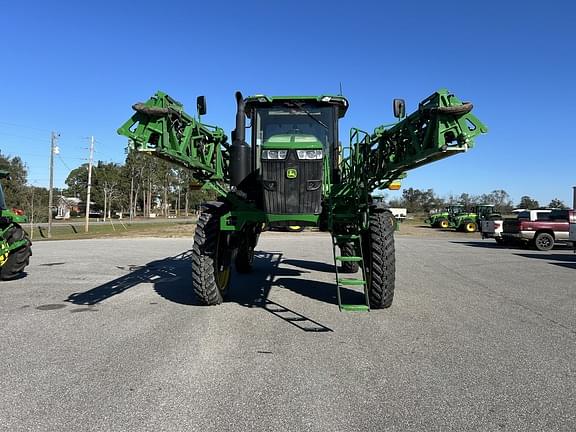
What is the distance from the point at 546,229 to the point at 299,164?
17.9 m

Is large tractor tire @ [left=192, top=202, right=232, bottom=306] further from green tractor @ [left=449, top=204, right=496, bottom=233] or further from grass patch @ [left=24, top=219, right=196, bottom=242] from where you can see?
green tractor @ [left=449, top=204, right=496, bottom=233]

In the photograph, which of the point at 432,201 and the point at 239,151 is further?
the point at 432,201

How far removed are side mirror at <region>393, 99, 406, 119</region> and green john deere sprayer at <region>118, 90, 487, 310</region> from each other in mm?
14

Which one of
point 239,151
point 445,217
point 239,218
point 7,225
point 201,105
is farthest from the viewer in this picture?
point 445,217

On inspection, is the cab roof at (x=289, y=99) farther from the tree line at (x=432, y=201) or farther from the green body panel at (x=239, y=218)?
the tree line at (x=432, y=201)

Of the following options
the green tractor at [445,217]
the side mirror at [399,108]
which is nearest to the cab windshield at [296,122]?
the side mirror at [399,108]

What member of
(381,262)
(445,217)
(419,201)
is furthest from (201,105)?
(419,201)

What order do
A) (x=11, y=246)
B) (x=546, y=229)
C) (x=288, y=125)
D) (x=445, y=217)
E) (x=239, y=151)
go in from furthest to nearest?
(x=445, y=217), (x=546, y=229), (x=11, y=246), (x=288, y=125), (x=239, y=151)

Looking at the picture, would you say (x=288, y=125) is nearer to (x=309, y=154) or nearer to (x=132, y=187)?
(x=309, y=154)

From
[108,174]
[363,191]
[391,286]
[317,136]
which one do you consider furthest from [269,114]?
[108,174]

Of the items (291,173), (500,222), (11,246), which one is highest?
(291,173)

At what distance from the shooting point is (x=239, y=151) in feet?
24.6

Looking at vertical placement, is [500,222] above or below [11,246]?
above

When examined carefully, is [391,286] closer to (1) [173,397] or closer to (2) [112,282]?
(1) [173,397]
